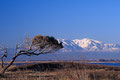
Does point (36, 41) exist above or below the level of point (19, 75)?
above

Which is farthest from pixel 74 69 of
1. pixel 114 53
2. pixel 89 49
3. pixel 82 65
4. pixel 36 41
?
pixel 36 41

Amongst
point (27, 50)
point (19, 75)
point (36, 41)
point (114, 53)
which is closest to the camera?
point (114, 53)

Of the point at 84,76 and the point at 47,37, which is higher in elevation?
the point at 47,37

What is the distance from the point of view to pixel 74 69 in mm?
7332

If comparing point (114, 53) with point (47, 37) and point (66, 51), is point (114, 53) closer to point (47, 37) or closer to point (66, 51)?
point (66, 51)

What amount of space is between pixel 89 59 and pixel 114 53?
70 cm

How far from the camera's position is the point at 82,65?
705 cm

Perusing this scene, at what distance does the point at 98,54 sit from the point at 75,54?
681 millimetres

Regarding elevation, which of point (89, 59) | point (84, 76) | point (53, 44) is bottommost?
point (84, 76)

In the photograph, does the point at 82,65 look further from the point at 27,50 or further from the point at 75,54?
the point at 27,50

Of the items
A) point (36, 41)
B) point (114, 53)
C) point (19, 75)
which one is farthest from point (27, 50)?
point (114, 53)

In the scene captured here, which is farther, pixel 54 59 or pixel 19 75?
pixel 19 75

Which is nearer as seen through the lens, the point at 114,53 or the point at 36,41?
the point at 114,53

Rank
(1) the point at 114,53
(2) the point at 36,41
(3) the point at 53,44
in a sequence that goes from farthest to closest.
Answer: (3) the point at 53,44, (2) the point at 36,41, (1) the point at 114,53
